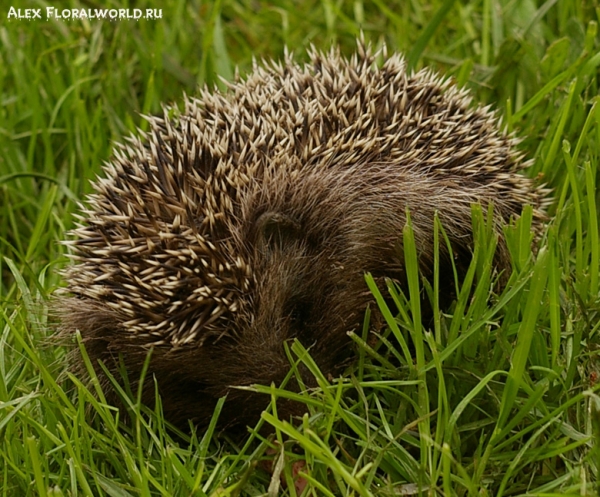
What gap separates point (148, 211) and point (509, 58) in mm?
2503

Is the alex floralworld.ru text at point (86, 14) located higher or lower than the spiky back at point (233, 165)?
higher

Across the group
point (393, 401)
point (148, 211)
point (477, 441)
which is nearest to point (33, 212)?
point (148, 211)

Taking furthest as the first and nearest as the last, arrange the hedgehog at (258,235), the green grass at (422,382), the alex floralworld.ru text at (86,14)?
the alex floralworld.ru text at (86,14) → the hedgehog at (258,235) → the green grass at (422,382)

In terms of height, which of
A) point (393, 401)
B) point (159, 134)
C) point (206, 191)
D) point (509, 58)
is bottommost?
point (393, 401)

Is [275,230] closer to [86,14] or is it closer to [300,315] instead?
[300,315]

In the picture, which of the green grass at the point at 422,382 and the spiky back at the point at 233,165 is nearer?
the green grass at the point at 422,382

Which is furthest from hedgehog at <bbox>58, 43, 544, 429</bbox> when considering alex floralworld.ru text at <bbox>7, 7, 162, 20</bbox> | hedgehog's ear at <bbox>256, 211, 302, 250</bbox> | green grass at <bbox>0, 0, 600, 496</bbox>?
alex floralworld.ru text at <bbox>7, 7, 162, 20</bbox>

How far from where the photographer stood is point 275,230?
123 inches

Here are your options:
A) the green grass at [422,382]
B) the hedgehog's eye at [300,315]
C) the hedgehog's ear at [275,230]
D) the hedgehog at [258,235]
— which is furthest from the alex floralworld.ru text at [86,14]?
the hedgehog's eye at [300,315]

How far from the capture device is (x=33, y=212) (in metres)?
4.73

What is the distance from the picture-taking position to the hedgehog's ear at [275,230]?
3.08 m

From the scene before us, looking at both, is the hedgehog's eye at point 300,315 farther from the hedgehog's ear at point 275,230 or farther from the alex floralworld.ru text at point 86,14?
the alex floralworld.ru text at point 86,14

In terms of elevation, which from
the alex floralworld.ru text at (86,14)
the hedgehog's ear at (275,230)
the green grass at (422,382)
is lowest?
the green grass at (422,382)

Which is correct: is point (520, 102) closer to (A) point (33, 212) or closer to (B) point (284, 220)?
(B) point (284, 220)
